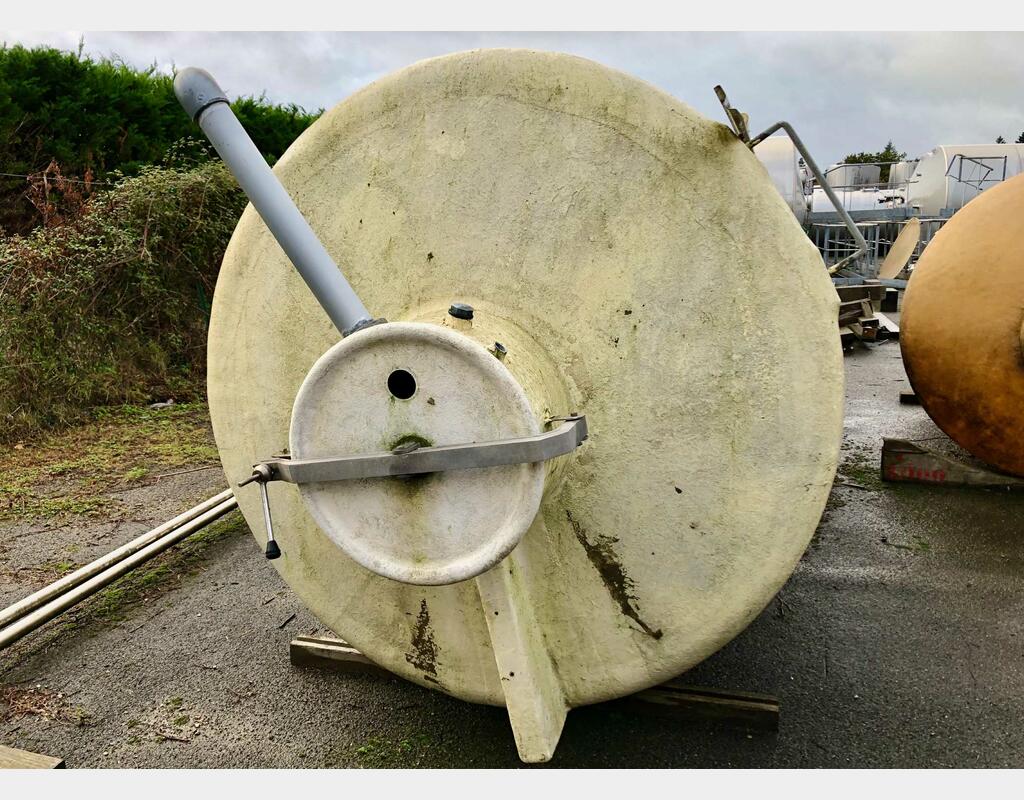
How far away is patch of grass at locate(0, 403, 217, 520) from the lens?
4.64 m

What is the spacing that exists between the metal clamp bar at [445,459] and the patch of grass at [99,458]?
3.61 metres

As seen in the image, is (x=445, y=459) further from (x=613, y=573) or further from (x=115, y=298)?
(x=115, y=298)

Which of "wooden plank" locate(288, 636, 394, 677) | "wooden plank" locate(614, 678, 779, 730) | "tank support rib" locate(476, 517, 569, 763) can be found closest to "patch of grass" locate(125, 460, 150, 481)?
"wooden plank" locate(288, 636, 394, 677)

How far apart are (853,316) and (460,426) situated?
849cm

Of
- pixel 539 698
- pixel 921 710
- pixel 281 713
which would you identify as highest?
pixel 539 698

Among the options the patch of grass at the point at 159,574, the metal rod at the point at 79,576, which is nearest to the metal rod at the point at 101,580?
the metal rod at the point at 79,576

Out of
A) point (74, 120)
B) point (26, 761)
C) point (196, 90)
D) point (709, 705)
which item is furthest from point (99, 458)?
point (709, 705)

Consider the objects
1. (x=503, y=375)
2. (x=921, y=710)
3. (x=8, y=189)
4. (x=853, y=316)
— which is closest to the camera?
(x=503, y=375)

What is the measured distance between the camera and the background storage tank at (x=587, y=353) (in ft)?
6.01

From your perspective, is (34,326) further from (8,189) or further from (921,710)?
(921,710)

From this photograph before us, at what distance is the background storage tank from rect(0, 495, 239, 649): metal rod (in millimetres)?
1370

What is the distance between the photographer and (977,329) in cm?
386

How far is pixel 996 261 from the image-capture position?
12.7ft

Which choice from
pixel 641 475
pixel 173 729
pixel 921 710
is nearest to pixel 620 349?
pixel 641 475
